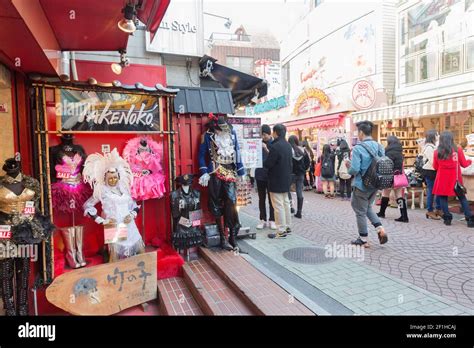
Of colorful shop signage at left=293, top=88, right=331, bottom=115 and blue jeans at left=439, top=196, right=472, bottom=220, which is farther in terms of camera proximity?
colorful shop signage at left=293, top=88, right=331, bottom=115

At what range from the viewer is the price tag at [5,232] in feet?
10.2

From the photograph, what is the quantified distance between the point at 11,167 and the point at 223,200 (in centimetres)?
283

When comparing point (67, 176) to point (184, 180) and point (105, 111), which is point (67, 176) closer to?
point (105, 111)

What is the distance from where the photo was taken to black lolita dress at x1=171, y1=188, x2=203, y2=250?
452cm

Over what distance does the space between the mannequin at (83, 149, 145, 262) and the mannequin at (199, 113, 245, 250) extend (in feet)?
3.94

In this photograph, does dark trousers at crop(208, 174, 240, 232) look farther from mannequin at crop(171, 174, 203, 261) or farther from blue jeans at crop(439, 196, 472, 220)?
blue jeans at crop(439, 196, 472, 220)

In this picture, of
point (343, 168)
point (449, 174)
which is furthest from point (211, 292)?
point (343, 168)

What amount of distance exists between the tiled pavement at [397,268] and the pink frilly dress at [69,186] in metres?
2.95

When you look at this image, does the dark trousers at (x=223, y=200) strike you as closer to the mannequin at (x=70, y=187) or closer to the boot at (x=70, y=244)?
the mannequin at (x=70, y=187)

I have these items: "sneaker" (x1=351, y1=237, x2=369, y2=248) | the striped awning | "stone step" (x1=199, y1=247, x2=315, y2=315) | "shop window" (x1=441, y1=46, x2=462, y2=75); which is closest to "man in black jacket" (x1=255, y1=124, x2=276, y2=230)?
"sneaker" (x1=351, y1=237, x2=369, y2=248)

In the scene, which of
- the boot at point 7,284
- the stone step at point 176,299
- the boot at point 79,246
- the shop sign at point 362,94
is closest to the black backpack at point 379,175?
the stone step at point 176,299

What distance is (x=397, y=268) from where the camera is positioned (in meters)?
4.19
